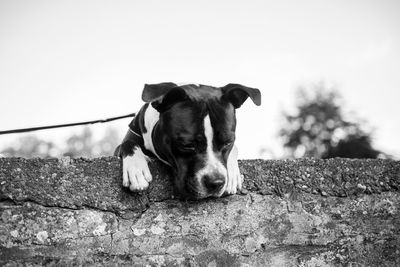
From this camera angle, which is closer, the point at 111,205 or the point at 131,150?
the point at 111,205

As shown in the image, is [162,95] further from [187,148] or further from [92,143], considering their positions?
[92,143]

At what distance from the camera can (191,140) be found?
8.61 ft

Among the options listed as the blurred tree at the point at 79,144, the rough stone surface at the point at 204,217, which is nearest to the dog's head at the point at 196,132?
the rough stone surface at the point at 204,217

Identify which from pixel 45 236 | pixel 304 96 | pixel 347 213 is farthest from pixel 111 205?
pixel 304 96

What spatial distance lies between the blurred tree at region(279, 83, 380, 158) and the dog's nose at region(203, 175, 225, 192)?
1259 inches

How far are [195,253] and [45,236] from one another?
82 centimetres

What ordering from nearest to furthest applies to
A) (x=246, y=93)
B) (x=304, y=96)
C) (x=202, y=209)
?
(x=202, y=209), (x=246, y=93), (x=304, y=96)

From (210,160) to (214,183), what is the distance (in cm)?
24

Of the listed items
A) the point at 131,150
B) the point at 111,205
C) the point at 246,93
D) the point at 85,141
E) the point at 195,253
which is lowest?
the point at 195,253

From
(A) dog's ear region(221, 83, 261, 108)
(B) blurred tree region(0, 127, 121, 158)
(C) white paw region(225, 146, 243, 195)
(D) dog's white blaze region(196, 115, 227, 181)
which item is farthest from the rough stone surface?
(B) blurred tree region(0, 127, 121, 158)

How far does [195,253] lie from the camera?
231cm

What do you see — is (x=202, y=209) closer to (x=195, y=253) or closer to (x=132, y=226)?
(x=195, y=253)

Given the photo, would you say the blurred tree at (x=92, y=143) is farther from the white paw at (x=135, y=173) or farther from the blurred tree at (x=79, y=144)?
the white paw at (x=135, y=173)

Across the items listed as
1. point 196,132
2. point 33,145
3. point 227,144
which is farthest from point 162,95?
point 33,145
